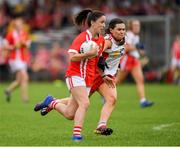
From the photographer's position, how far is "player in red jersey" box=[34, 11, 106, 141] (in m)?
11.0

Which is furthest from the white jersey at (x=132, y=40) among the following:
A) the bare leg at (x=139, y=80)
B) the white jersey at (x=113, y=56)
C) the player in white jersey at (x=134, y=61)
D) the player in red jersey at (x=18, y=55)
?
the white jersey at (x=113, y=56)

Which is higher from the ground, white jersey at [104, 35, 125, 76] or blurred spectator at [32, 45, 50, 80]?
white jersey at [104, 35, 125, 76]

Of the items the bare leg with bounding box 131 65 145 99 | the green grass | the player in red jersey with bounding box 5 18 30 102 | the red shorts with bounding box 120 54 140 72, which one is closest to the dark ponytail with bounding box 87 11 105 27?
the green grass

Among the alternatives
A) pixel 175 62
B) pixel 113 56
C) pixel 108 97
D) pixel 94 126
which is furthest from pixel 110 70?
pixel 175 62

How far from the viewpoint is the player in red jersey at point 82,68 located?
11.0 meters

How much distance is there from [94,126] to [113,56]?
1.83 meters

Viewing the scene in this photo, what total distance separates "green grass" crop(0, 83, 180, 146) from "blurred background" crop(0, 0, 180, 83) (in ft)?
42.3

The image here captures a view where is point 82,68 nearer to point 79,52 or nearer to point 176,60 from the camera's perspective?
point 79,52

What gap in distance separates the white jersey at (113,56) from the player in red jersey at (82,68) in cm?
69

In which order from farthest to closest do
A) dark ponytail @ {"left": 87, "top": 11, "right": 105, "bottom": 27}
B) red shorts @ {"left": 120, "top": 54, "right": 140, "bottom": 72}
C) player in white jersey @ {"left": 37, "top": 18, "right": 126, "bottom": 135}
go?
red shorts @ {"left": 120, "top": 54, "right": 140, "bottom": 72}, player in white jersey @ {"left": 37, "top": 18, "right": 126, "bottom": 135}, dark ponytail @ {"left": 87, "top": 11, "right": 105, "bottom": 27}

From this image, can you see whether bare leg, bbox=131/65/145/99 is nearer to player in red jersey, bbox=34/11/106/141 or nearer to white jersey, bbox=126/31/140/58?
white jersey, bbox=126/31/140/58

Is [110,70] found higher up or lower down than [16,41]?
higher up

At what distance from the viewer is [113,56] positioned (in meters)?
12.4

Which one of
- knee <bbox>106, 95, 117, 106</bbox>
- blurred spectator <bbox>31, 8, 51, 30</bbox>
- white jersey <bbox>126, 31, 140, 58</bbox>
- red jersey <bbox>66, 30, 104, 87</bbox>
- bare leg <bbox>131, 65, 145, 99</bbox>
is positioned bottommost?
blurred spectator <bbox>31, 8, 51, 30</bbox>
